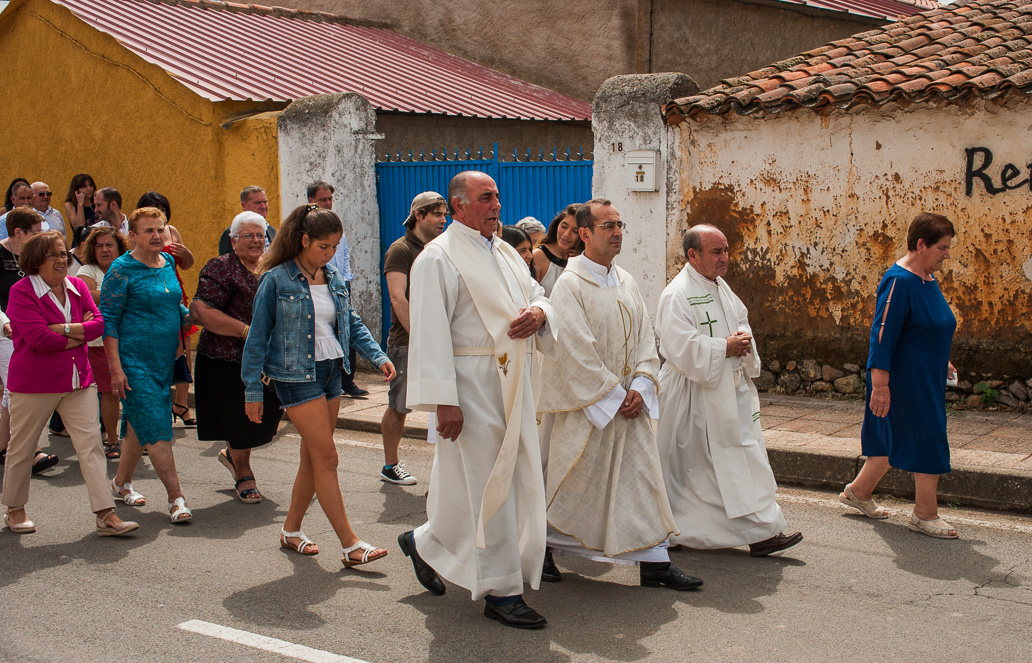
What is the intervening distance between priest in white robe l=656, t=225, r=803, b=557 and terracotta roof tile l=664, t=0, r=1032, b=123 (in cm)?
394

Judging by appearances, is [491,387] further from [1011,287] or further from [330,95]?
[330,95]

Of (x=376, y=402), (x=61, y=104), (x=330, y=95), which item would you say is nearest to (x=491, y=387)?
(x=376, y=402)

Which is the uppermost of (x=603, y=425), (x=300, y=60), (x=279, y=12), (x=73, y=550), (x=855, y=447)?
(x=279, y=12)

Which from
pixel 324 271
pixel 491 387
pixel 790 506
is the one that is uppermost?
pixel 324 271

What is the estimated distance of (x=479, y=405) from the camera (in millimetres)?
4434

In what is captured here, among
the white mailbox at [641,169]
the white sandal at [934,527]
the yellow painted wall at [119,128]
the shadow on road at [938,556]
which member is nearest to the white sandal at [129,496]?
the shadow on road at [938,556]

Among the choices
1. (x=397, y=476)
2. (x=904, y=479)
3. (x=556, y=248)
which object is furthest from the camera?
(x=556, y=248)

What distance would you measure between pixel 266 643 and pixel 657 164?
21.5 feet

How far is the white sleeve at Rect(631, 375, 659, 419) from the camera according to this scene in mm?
4891

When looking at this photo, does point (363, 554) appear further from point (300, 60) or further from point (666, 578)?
point (300, 60)

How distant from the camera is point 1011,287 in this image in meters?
8.20

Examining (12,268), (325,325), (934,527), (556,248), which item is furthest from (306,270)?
(12,268)

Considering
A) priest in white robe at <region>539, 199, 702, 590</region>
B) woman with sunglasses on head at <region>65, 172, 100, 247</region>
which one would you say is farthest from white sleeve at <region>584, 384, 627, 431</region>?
woman with sunglasses on head at <region>65, 172, 100, 247</region>

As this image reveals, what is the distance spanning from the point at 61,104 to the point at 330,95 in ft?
16.8
